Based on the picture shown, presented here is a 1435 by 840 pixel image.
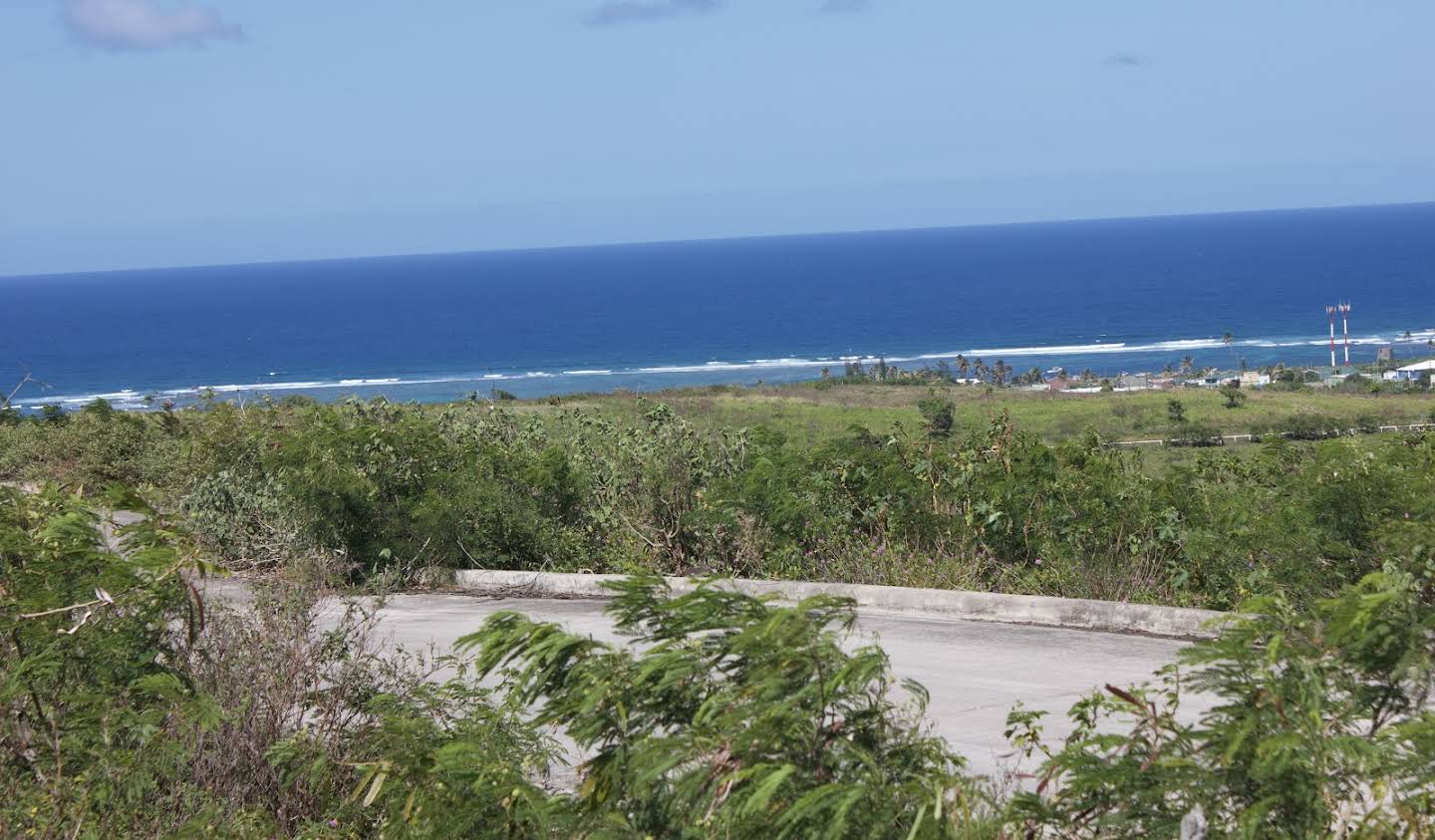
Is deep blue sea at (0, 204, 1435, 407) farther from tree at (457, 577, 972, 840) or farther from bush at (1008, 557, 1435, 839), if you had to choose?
bush at (1008, 557, 1435, 839)

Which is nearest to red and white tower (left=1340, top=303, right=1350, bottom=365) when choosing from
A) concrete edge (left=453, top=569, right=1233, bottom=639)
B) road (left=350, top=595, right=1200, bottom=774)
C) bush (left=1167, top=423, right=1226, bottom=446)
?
bush (left=1167, top=423, right=1226, bottom=446)

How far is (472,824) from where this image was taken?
144 inches

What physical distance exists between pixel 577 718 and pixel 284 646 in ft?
7.45

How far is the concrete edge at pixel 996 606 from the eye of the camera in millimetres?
8141

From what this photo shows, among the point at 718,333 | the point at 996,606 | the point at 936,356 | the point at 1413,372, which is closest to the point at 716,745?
the point at 996,606

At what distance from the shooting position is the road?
6762 millimetres

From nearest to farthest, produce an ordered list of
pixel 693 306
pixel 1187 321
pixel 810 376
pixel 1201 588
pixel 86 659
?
pixel 86 659, pixel 1201 588, pixel 810 376, pixel 1187 321, pixel 693 306

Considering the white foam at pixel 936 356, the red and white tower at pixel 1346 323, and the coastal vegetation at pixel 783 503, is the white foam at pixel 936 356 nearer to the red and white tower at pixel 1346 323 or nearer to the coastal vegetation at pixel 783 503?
the red and white tower at pixel 1346 323

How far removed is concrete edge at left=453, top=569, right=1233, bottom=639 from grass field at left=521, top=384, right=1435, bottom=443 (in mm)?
25961

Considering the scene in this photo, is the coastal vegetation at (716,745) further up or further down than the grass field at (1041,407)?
further up

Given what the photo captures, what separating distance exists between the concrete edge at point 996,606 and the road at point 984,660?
0.38 ft

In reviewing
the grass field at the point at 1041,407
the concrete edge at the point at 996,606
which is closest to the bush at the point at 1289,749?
the concrete edge at the point at 996,606

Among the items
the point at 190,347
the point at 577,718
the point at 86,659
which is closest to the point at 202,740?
the point at 86,659

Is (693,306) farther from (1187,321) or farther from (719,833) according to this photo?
(719,833)
